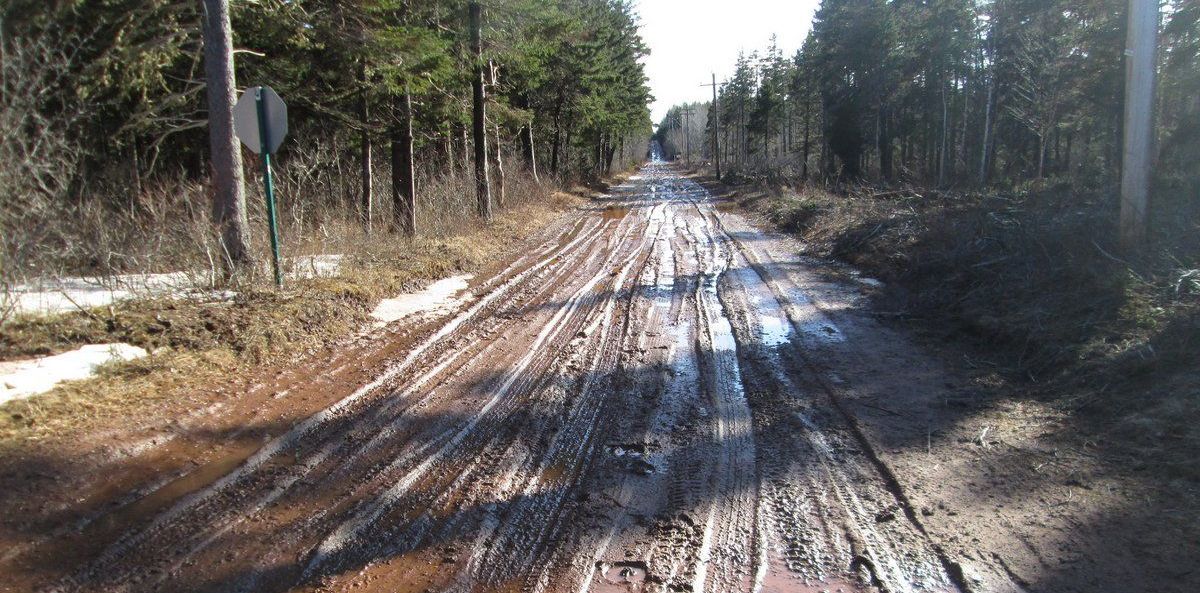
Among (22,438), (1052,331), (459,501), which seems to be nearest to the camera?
(459,501)

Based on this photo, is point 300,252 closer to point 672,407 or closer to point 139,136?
point 139,136

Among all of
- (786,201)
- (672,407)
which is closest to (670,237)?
(786,201)

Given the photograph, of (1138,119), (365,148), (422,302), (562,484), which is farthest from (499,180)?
(562,484)

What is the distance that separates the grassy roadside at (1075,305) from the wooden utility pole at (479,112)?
393 inches

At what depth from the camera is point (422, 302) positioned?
9797mm

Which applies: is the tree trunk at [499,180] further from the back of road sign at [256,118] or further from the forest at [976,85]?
the forest at [976,85]

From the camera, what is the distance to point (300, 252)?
1031 centimetres

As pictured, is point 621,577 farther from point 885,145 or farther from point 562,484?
point 885,145

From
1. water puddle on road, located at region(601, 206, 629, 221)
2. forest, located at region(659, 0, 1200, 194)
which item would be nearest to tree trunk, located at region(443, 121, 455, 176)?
water puddle on road, located at region(601, 206, 629, 221)

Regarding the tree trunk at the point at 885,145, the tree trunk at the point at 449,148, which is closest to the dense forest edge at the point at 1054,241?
the tree trunk at the point at 885,145

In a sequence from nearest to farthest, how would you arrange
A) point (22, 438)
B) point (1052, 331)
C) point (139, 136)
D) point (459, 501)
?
point (459, 501) < point (22, 438) < point (1052, 331) < point (139, 136)

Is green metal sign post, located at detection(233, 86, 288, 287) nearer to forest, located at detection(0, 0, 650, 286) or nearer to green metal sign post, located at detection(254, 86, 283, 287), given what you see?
green metal sign post, located at detection(254, 86, 283, 287)

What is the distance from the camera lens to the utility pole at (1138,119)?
7270 mm

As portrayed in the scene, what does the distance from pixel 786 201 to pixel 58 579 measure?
22526 millimetres
